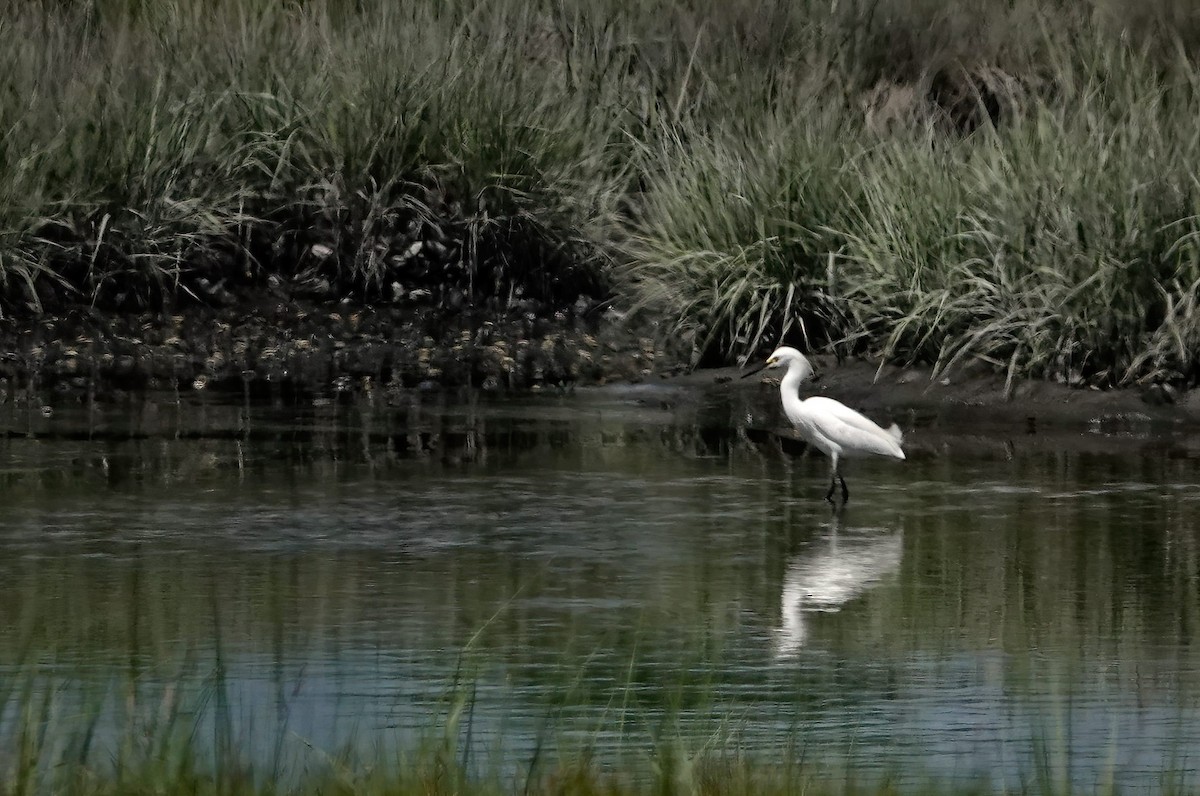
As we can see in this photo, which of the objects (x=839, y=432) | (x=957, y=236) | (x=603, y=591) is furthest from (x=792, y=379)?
(x=603, y=591)

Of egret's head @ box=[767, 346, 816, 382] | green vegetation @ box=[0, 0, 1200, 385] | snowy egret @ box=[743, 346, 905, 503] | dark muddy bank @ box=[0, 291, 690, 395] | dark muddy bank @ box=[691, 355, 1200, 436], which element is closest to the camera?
snowy egret @ box=[743, 346, 905, 503]

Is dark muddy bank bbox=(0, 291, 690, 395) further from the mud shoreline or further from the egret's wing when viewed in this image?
the egret's wing

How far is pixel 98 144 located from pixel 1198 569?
36.4ft

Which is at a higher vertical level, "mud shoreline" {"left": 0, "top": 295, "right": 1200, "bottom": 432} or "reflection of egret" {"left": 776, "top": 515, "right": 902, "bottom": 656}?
"mud shoreline" {"left": 0, "top": 295, "right": 1200, "bottom": 432}

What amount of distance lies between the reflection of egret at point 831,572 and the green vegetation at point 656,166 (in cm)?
440

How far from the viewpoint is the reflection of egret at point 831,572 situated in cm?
827

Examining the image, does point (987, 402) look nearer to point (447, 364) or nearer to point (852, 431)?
point (852, 431)

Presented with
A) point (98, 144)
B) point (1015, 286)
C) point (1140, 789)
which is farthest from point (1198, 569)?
point (98, 144)

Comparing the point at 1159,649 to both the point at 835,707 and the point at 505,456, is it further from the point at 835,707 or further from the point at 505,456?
the point at 505,456

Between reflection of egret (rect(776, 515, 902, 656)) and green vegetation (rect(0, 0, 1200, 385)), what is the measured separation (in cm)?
440

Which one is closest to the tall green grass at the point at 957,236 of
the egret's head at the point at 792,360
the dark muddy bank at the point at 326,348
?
the dark muddy bank at the point at 326,348

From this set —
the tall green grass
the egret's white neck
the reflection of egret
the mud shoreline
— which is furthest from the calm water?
the tall green grass

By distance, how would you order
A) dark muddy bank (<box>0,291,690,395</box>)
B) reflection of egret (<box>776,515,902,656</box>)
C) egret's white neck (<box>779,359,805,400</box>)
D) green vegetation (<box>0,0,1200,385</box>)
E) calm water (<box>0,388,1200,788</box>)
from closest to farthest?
calm water (<box>0,388,1200,788</box>)
reflection of egret (<box>776,515,902,656</box>)
egret's white neck (<box>779,359,805,400</box>)
green vegetation (<box>0,0,1200,385</box>)
dark muddy bank (<box>0,291,690,395</box>)

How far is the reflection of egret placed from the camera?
27.1 feet
